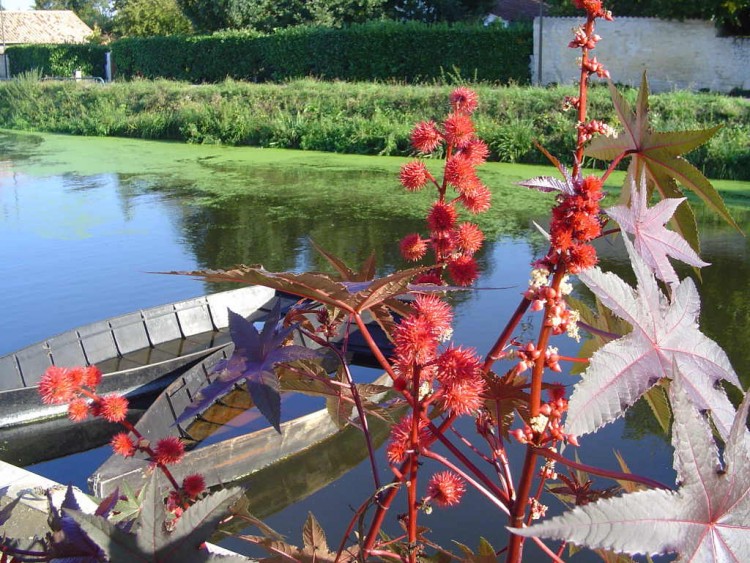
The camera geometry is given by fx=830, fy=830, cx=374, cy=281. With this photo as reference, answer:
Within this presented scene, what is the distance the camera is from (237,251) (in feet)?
25.2

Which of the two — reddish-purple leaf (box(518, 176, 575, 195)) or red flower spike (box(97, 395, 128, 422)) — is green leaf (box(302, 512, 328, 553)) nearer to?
red flower spike (box(97, 395, 128, 422))

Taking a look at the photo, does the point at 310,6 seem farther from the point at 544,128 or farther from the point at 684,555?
the point at 684,555

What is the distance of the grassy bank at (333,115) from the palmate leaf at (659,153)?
8238mm

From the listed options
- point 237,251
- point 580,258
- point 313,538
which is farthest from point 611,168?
point 237,251

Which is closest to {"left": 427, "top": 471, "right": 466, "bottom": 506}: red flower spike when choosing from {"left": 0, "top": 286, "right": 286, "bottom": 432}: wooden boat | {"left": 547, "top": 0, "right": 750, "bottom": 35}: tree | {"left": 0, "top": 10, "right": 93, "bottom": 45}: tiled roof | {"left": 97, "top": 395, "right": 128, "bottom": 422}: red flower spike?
{"left": 97, "top": 395, "right": 128, "bottom": 422}: red flower spike

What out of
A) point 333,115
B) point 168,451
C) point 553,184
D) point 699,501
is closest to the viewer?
point 699,501

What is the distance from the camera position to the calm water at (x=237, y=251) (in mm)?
3973

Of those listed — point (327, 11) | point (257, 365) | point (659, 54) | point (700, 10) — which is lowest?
point (257, 365)

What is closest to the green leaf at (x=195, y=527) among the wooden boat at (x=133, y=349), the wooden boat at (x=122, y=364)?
the wooden boat at (x=122, y=364)

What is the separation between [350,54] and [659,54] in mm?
6597

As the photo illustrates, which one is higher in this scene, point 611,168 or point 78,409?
point 611,168

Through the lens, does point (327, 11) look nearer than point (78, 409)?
No

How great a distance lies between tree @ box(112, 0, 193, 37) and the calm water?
15689 mm

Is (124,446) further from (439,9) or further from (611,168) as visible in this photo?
(439,9)
